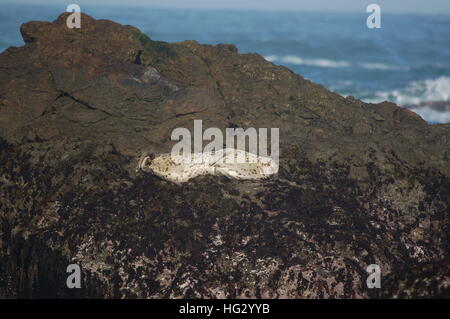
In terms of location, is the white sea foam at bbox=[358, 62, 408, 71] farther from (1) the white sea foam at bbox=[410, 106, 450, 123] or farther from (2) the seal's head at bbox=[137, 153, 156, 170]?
(2) the seal's head at bbox=[137, 153, 156, 170]

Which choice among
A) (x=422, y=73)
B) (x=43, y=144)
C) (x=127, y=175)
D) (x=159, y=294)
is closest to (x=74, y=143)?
(x=43, y=144)

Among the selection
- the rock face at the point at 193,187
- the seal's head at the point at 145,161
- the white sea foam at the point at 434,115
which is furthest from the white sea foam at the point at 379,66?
the seal's head at the point at 145,161

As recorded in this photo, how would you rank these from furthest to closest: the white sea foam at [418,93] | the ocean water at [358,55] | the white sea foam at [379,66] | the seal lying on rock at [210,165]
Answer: the white sea foam at [379,66] → the ocean water at [358,55] → the white sea foam at [418,93] → the seal lying on rock at [210,165]

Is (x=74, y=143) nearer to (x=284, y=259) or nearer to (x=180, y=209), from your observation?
(x=180, y=209)

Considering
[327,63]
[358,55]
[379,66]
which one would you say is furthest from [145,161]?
[358,55]

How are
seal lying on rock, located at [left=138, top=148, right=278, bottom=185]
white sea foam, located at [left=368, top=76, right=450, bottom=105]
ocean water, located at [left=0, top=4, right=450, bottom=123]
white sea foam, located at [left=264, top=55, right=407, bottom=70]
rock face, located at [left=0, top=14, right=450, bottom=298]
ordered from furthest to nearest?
white sea foam, located at [left=264, top=55, right=407, bottom=70] → ocean water, located at [left=0, top=4, right=450, bottom=123] → white sea foam, located at [left=368, top=76, right=450, bottom=105] → seal lying on rock, located at [left=138, top=148, right=278, bottom=185] → rock face, located at [left=0, top=14, right=450, bottom=298]

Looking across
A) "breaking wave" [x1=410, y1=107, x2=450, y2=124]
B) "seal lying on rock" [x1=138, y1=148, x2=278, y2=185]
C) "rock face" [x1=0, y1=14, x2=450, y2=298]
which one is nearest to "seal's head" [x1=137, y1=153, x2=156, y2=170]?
"seal lying on rock" [x1=138, y1=148, x2=278, y2=185]

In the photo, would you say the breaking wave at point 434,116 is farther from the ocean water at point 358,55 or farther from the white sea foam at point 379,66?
the white sea foam at point 379,66
